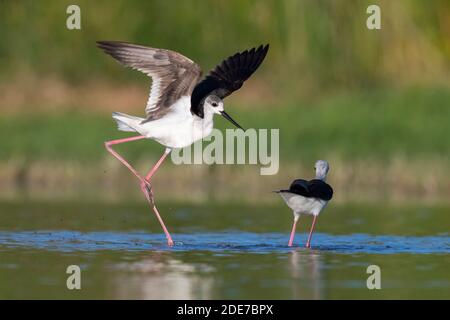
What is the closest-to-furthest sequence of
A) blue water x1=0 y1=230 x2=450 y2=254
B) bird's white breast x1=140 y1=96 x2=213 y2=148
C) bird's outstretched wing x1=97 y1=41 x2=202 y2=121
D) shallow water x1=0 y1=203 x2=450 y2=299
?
1. shallow water x1=0 y1=203 x2=450 y2=299
2. blue water x1=0 y1=230 x2=450 y2=254
3. bird's outstretched wing x1=97 y1=41 x2=202 y2=121
4. bird's white breast x1=140 y1=96 x2=213 y2=148

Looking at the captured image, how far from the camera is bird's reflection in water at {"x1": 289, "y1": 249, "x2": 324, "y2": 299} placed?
9.72 metres

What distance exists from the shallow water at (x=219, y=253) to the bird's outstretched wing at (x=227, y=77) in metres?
1.51

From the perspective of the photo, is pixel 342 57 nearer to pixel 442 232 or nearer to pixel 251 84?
pixel 251 84

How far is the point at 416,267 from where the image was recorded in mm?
11336

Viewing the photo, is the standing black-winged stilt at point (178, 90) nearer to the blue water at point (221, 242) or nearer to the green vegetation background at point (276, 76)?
the blue water at point (221, 242)

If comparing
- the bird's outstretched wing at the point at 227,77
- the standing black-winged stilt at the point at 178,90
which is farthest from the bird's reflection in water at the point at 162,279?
the bird's outstretched wing at the point at 227,77

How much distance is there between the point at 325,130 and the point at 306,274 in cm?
1100

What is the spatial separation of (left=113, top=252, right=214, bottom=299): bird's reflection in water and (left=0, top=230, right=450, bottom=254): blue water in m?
1.07

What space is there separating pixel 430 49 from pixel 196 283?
16404mm

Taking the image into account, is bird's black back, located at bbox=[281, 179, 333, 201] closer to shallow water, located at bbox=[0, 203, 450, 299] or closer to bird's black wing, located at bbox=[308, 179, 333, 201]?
bird's black wing, located at bbox=[308, 179, 333, 201]

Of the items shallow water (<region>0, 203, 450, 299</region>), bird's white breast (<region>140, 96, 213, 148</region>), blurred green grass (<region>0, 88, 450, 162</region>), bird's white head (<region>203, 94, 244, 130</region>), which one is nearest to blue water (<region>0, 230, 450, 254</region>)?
shallow water (<region>0, 203, 450, 299</region>)

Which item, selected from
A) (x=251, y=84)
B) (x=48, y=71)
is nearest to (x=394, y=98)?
(x=251, y=84)
